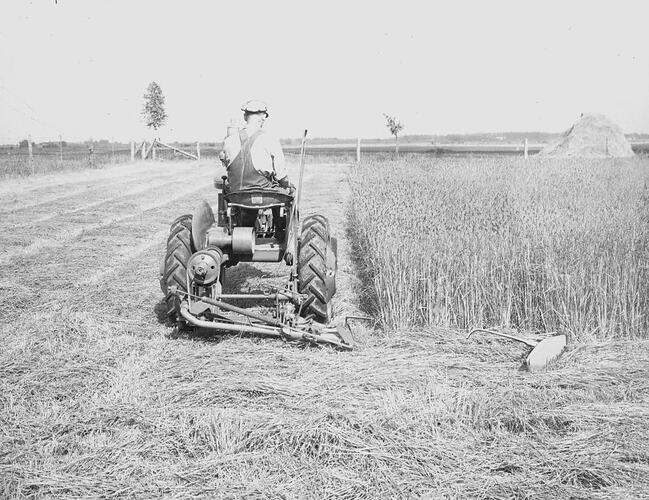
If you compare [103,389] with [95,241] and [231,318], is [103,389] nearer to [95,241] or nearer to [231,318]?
[231,318]

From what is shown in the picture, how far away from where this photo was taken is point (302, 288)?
4.62 m

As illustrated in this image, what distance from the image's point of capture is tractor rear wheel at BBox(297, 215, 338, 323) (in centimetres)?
457

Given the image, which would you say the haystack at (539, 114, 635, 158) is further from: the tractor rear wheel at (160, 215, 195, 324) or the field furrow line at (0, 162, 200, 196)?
the tractor rear wheel at (160, 215, 195, 324)

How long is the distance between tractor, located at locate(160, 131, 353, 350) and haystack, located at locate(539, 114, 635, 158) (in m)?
22.3

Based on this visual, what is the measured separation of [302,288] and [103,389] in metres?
1.60

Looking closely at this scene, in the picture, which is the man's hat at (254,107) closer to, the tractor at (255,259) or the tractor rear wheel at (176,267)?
the tractor at (255,259)

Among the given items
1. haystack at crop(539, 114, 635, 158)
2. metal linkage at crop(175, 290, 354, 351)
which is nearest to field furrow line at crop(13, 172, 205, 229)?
metal linkage at crop(175, 290, 354, 351)

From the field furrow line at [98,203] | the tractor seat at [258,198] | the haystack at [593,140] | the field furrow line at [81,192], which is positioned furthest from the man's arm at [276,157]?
the haystack at [593,140]

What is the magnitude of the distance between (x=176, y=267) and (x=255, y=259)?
0.63 meters

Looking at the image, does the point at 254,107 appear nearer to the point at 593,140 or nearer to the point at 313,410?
the point at 313,410

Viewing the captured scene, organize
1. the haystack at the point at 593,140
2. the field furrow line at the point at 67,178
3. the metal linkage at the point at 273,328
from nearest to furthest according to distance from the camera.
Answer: the metal linkage at the point at 273,328, the field furrow line at the point at 67,178, the haystack at the point at 593,140

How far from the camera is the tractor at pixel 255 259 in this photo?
428cm

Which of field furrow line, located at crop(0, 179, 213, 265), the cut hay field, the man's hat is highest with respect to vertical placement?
the man's hat

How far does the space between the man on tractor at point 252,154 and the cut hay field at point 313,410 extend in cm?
118
